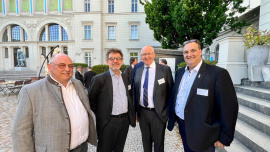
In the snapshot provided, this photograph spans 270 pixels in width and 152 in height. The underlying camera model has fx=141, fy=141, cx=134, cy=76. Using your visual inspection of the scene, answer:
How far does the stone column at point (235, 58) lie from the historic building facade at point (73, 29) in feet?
58.7

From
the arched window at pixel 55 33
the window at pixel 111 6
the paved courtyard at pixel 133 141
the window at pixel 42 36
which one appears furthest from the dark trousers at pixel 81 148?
the window at pixel 42 36

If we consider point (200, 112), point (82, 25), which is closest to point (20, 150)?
point (200, 112)

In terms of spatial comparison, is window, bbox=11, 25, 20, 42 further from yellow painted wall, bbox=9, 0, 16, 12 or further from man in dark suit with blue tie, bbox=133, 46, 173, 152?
man in dark suit with blue tie, bbox=133, 46, 173, 152

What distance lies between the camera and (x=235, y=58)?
5379mm

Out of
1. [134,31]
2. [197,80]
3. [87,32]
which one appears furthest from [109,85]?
[87,32]

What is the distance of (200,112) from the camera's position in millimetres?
1780

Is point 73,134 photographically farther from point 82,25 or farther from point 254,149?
point 82,25

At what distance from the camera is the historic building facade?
23016mm

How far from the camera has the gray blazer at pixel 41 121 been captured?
4.74 feet

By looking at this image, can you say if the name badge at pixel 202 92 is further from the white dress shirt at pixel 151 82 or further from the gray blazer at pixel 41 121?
the gray blazer at pixel 41 121

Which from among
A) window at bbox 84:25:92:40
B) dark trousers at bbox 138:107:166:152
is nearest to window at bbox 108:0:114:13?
window at bbox 84:25:92:40

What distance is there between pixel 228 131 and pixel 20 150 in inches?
91.0

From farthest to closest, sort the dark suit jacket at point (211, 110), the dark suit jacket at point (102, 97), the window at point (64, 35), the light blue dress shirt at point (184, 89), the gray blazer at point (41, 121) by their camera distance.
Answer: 1. the window at point (64, 35)
2. the dark suit jacket at point (102, 97)
3. the light blue dress shirt at point (184, 89)
4. the dark suit jacket at point (211, 110)
5. the gray blazer at point (41, 121)

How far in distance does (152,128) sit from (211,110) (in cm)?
122
